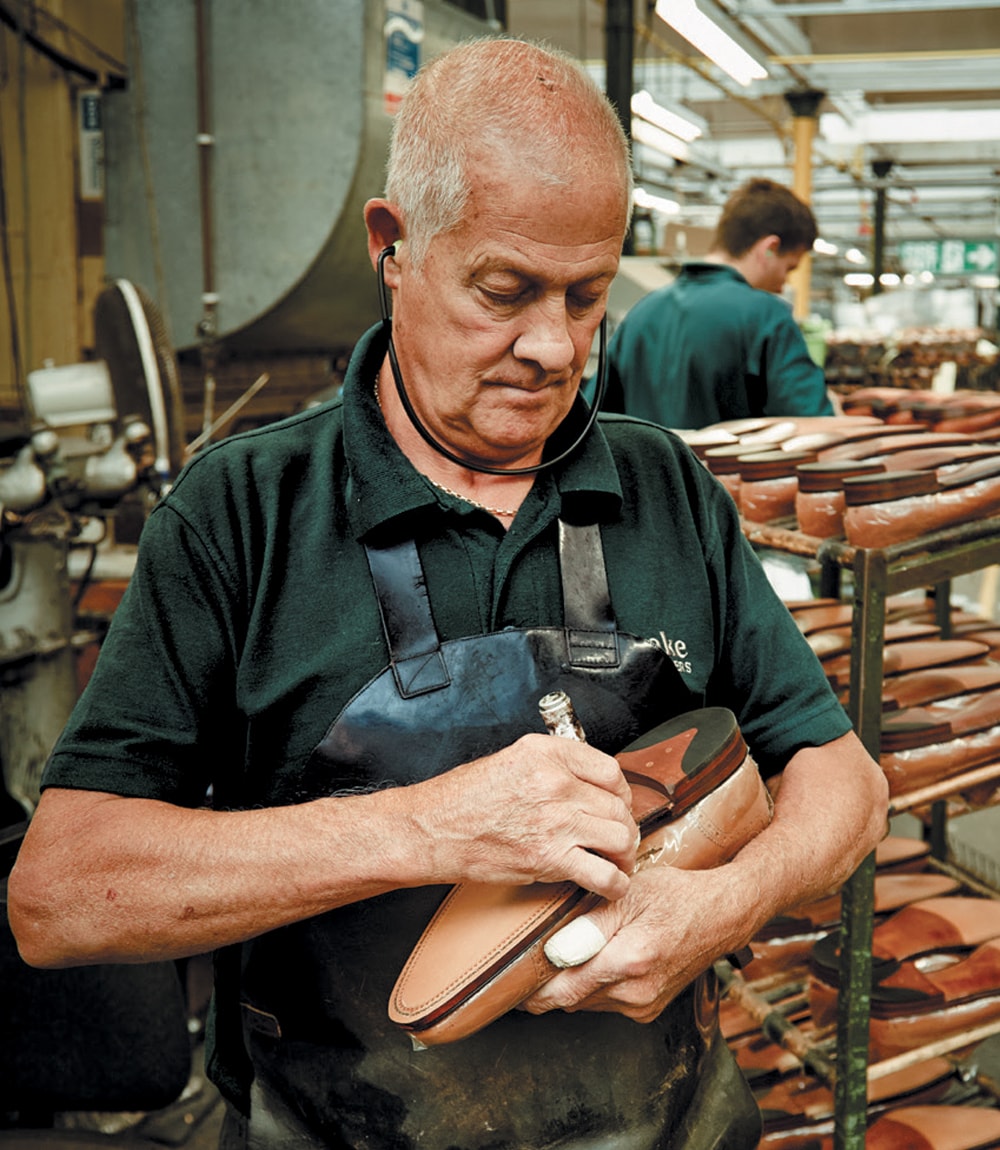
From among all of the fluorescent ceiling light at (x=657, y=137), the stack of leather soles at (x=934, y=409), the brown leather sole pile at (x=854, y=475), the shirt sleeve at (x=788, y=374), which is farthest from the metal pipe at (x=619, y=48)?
the brown leather sole pile at (x=854, y=475)

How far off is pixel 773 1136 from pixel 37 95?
4.07 meters

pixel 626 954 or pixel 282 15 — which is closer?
pixel 626 954

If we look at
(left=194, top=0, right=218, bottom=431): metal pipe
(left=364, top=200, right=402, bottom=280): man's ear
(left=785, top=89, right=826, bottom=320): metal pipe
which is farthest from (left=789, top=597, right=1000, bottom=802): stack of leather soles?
(left=785, top=89, right=826, bottom=320): metal pipe

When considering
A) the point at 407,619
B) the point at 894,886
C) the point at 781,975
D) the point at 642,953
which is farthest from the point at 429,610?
the point at 894,886

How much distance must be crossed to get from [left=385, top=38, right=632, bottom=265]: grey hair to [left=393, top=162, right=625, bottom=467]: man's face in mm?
19

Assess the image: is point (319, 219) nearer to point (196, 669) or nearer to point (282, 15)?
point (282, 15)

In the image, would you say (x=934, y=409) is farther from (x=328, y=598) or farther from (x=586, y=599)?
(x=328, y=598)

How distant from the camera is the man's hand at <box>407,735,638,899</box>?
3.15ft

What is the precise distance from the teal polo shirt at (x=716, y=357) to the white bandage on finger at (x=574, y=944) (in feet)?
7.65

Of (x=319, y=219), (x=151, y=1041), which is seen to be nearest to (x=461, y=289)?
(x=151, y=1041)

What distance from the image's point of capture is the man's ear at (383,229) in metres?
1.14

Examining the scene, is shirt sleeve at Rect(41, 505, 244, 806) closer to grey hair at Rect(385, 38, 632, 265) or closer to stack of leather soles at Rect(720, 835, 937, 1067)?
grey hair at Rect(385, 38, 632, 265)

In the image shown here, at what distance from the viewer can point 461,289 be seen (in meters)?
1.10

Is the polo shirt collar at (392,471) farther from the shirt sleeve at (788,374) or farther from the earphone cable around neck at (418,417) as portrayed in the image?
the shirt sleeve at (788,374)
